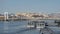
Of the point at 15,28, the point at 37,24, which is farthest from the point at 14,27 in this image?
the point at 37,24

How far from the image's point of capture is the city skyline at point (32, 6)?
208cm

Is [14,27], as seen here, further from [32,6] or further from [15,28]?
[32,6]

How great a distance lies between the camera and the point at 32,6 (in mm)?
2107

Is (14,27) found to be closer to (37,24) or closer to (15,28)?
(15,28)

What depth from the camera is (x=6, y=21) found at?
6.88ft

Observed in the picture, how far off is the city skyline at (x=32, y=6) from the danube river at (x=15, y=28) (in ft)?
0.78

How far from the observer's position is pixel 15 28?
6.85 ft

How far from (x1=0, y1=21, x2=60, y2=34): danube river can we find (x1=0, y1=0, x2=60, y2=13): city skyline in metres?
0.24

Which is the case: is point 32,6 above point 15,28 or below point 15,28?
above

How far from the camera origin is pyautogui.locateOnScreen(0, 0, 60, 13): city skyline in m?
2.08

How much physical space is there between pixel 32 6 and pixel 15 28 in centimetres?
54

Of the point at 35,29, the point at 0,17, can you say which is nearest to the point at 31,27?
the point at 35,29

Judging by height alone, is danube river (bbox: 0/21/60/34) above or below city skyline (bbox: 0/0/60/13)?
below

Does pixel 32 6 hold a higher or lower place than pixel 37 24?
higher
